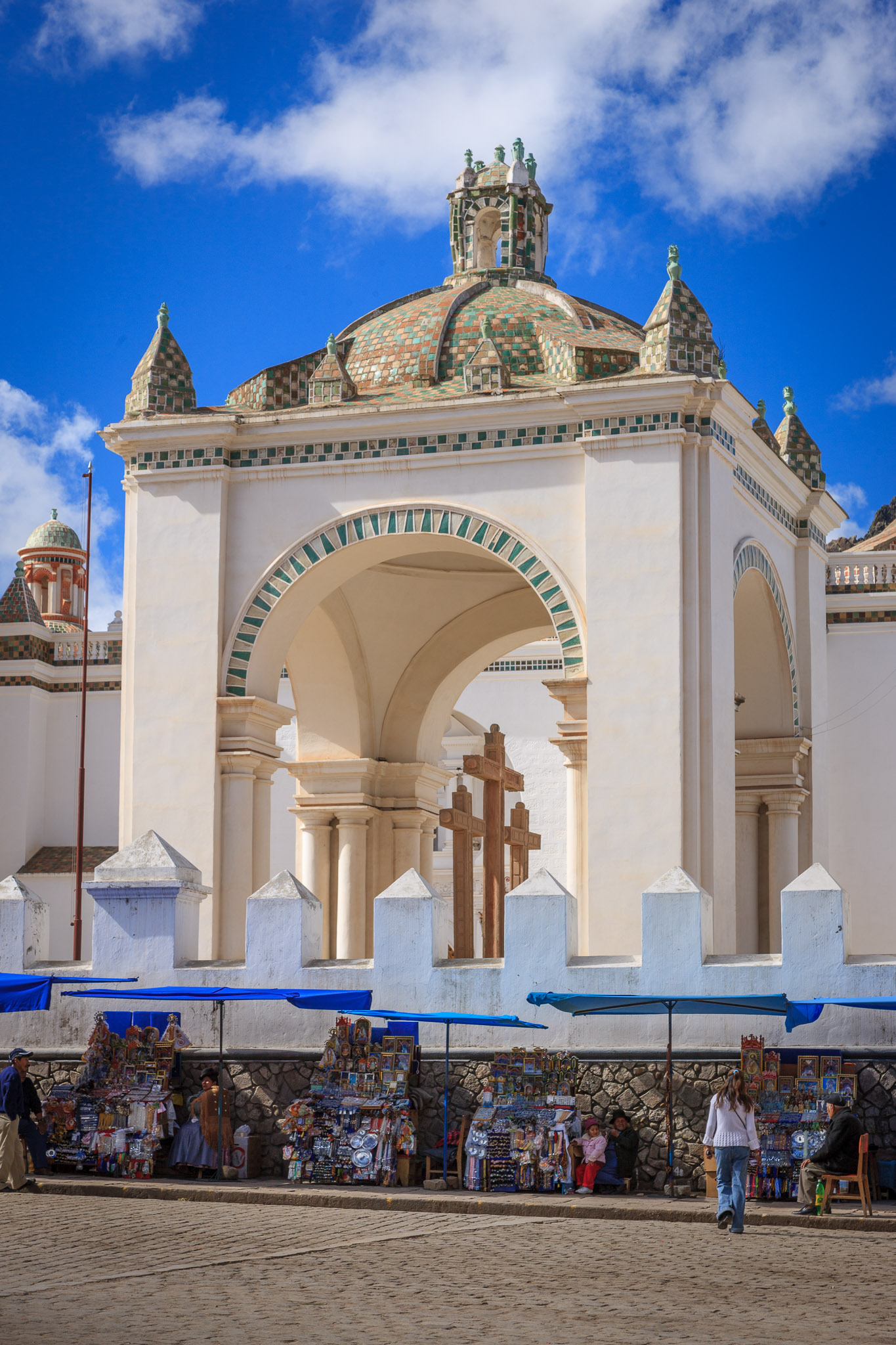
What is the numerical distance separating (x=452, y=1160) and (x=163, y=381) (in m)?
6.72

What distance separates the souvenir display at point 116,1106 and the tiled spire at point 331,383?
5.32 meters

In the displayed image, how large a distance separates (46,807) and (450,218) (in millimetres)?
7852

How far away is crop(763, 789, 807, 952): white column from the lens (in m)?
15.5

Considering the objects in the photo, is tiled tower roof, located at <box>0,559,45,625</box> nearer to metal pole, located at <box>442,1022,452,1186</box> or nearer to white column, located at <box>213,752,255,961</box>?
white column, located at <box>213,752,255,961</box>

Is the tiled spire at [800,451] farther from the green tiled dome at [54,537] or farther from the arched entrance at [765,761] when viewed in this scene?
the green tiled dome at [54,537]

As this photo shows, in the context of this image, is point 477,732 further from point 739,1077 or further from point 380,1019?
point 739,1077

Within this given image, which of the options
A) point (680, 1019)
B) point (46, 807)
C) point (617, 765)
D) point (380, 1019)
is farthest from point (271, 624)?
point (46, 807)

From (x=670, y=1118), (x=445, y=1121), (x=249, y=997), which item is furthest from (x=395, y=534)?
(x=670, y=1118)

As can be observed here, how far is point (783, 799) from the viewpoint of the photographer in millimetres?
15547

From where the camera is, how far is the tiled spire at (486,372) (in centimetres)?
1364

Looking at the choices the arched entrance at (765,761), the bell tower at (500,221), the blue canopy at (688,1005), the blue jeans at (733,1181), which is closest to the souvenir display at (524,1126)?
the blue canopy at (688,1005)

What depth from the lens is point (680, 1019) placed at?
34.7ft

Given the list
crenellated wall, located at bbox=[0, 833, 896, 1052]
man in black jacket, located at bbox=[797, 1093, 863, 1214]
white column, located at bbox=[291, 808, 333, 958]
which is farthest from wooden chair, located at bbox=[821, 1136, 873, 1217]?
white column, located at bbox=[291, 808, 333, 958]

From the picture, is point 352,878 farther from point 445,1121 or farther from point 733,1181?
point 733,1181
